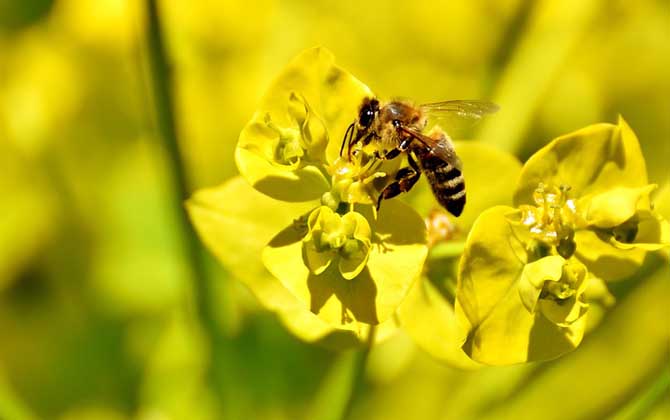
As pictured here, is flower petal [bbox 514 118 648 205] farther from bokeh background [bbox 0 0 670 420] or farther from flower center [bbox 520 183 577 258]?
bokeh background [bbox 0 0 670 420]

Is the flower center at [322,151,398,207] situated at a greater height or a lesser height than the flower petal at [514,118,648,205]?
lesser

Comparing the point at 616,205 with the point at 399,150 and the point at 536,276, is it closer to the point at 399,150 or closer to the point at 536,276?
the point at 536,276

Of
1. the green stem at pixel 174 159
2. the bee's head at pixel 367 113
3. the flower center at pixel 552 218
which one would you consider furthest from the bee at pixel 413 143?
the green stem at pixel 174 159

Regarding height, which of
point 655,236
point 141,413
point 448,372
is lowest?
point 141,413

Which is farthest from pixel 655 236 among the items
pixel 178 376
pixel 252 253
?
pixel 178 376

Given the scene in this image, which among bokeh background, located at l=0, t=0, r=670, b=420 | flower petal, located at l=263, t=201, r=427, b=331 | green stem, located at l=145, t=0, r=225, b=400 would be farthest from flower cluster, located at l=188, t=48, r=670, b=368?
bokeh background, located at l=0, t=0, r=670, b=420

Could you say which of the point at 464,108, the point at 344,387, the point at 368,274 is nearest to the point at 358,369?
the point at 344,387

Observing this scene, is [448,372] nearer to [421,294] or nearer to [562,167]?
[421,294]

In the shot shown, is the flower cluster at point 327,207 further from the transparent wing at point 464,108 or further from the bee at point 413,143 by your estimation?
the transparent wing at point 464,108
